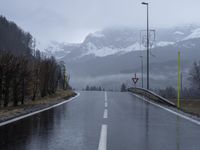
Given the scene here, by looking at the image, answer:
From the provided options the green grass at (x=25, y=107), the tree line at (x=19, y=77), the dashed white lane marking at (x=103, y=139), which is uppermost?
the tree line at (x=19, y=77)

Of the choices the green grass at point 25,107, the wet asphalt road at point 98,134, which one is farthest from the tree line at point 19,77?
the wet asphalt road at point 98,134

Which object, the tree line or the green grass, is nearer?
the green grass

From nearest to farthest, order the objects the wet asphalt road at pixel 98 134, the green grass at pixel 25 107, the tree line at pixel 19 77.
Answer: the wet asphalt road at pixel 98 134
the green grass at pixel 25 107
the tree line at pixel 19 77

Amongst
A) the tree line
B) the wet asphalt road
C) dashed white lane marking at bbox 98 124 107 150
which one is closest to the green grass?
the tree line

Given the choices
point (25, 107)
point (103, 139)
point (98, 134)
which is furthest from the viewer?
point (25, 107)

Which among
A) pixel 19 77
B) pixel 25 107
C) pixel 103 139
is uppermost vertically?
pixel 19 77

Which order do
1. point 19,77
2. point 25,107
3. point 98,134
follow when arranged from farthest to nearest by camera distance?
point 19,77, point 25,107, point 98,134

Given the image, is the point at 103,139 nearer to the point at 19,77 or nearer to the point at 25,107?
the point at 25,107

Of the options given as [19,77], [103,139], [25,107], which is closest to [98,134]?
[103,139]

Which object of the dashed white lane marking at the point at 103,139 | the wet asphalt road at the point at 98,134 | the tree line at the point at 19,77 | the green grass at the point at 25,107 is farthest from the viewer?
the tree line at the point at 19,77

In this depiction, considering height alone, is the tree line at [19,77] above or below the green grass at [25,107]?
above

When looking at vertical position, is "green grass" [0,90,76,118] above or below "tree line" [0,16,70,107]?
below

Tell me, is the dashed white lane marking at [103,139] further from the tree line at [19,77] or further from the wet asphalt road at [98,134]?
the tree line at [19,77]

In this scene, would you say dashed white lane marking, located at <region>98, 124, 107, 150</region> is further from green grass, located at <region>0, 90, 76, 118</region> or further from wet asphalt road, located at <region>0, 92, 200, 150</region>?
green grass, located at <region>0, 90, 76, 118</region>
